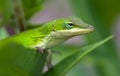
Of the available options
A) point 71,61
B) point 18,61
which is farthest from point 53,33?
point 18,61

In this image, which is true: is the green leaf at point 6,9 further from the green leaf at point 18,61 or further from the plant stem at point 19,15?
the green leaf at point 18,61

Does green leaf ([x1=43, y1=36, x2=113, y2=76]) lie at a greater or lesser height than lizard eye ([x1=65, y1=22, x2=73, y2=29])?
greater

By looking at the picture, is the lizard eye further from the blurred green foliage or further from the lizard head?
the blurred green foliage

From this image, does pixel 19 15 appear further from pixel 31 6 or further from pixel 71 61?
pixel 71 61

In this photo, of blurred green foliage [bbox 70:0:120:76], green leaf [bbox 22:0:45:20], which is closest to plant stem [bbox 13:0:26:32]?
green leaf [bbox 22:0:45:20]

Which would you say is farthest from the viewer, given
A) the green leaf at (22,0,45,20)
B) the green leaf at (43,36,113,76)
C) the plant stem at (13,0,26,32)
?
the green leaf at (22,0,45,20)

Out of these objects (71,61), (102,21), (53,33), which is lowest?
(53,33)

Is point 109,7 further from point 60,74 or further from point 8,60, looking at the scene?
point 8,60

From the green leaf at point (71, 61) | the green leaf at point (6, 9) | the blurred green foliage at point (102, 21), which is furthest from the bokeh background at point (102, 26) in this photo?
the green leaf at point (71, 61)
